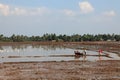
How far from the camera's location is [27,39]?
465 ft

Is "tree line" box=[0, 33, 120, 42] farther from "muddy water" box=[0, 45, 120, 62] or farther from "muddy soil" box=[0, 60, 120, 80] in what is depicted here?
"muddy soil" box=[0, 60, 120, 80]

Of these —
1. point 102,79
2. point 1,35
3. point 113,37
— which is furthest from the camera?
point 113,37

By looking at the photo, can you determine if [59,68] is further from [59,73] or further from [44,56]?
[44,56]

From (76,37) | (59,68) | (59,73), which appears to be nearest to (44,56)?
(59,68)

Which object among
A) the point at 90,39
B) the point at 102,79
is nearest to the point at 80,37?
the point at 90,39

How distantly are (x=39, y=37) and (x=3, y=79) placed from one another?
417ft

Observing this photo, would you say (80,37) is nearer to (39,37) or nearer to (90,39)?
(90,39)

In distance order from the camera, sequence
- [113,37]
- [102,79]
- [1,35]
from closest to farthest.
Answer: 1. [102,79]
2. [1,35]
3. [113,37]

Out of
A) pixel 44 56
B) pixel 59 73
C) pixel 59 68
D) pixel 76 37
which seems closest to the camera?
pixel 59 73

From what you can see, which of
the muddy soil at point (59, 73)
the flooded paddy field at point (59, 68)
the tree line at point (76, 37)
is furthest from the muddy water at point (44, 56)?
the tree line at point (76, 37)

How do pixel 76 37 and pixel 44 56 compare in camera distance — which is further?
pixel 76 37

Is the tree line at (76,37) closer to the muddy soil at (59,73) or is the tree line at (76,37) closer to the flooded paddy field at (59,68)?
the flooded paddy field at (59,68)

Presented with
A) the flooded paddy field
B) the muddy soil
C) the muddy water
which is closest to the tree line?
the muddy water

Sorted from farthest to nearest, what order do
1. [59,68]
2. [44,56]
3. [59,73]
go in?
1. [44,56]
2. [59,68]
3. [59,73]
